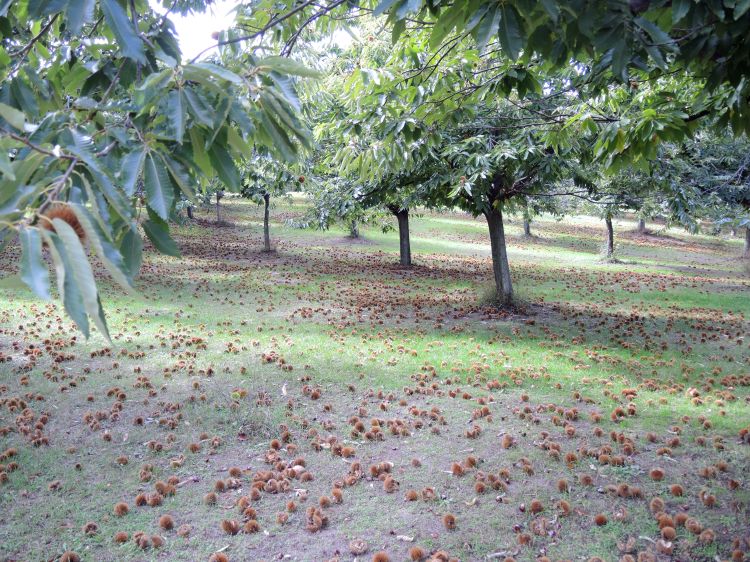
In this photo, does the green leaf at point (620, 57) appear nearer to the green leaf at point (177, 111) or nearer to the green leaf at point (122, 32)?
the green leaf at point (177, 111)

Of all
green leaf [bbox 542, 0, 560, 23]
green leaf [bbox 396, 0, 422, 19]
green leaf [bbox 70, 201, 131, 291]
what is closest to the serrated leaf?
green leaf [bbox 542, 0, 560, 23]

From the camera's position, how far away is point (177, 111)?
1869 millimetres

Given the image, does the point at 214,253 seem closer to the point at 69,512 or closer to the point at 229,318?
the point at 229,318

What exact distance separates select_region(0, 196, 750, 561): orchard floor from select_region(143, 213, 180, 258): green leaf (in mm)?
541

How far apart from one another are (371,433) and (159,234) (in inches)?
127

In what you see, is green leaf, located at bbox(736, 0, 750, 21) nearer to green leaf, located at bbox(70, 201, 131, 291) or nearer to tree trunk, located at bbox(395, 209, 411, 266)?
green leaf, located at bbox(70, 201, 131, 291)

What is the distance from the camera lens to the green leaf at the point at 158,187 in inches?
70.5

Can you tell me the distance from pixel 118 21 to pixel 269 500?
119 inches

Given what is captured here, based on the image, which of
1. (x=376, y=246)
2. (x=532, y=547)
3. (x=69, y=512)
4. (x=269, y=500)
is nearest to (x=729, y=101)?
(x=532, y=547)

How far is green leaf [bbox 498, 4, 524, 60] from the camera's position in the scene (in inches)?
91.9

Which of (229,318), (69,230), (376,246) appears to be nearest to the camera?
(69,230)

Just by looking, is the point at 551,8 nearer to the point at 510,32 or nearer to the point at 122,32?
the point at 510,32

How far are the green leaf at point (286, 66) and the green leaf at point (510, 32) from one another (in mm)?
880

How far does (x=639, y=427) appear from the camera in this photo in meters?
4.89
